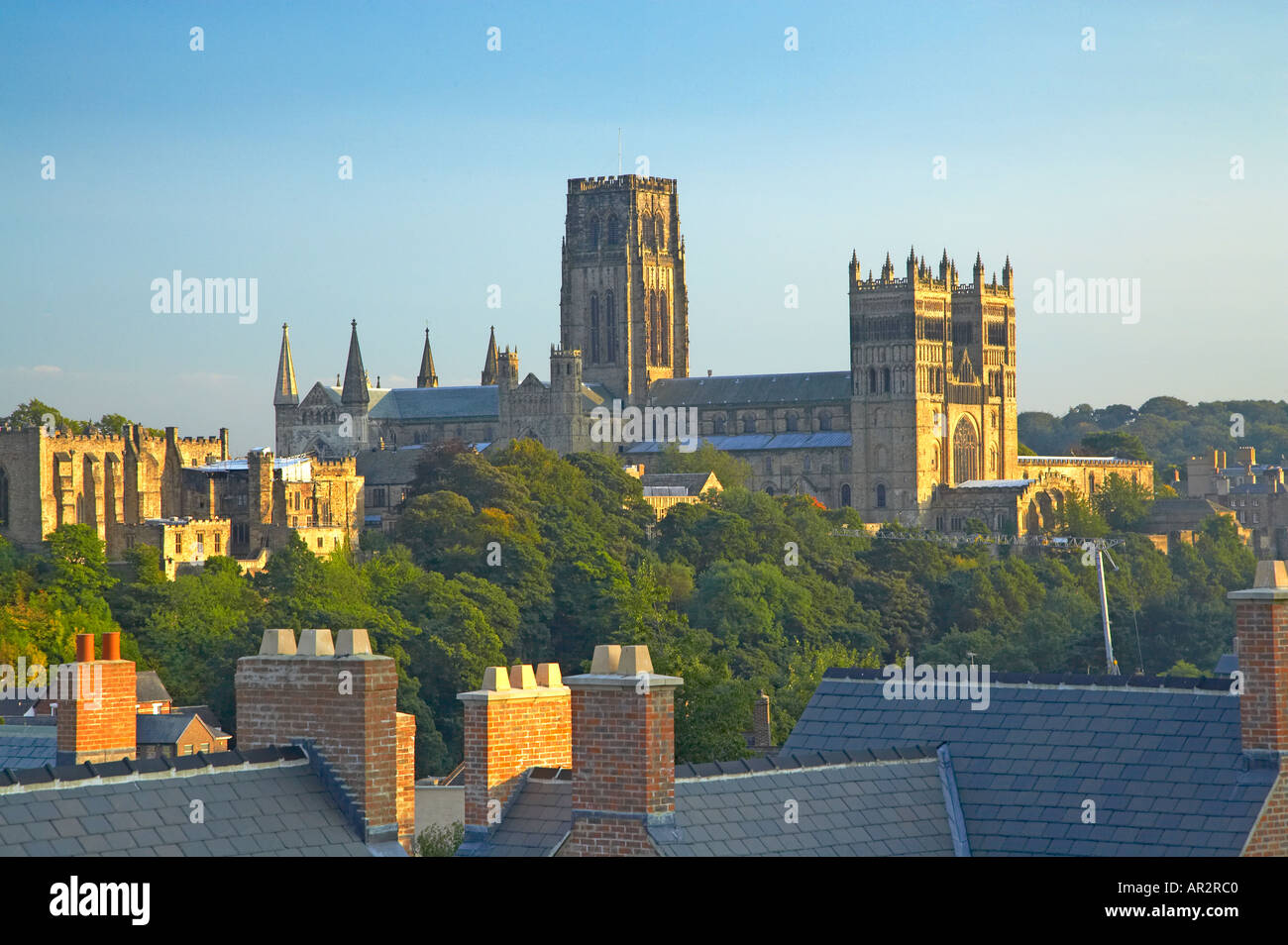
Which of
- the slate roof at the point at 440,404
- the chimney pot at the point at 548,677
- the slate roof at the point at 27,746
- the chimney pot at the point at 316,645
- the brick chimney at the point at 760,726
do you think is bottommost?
the brick chimney at the point at 760,726

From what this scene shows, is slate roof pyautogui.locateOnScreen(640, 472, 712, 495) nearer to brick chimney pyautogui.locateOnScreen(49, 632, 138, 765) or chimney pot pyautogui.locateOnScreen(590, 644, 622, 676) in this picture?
brick chimney pyautogui.locateOnScreen(49, 632, 138, 765)

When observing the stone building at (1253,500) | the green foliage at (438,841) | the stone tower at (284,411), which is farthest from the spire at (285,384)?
the green foliage at (438,841)

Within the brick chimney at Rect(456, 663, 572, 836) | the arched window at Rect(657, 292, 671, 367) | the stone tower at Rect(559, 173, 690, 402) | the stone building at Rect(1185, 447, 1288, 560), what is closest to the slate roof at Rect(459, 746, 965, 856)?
the brick chimney at Rect(456, 663, 572, 836)

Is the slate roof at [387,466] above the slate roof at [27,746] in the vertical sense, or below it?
above

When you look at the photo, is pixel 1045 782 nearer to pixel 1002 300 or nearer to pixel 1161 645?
pixel 1161 645

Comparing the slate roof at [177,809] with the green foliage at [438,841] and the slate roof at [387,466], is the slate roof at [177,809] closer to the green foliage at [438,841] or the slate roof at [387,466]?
the green foliage at [438,841]

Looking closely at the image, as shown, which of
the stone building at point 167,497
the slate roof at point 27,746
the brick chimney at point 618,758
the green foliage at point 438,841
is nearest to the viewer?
the brick chimney at point 618,758

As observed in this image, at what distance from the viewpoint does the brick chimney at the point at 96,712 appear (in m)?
24.3

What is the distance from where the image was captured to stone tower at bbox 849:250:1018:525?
6004 inches

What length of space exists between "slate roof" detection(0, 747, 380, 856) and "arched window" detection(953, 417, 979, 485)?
139 meters

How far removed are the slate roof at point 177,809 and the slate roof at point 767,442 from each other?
137 meters

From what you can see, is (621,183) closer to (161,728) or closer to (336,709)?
(161,728)

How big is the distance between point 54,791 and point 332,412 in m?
147
